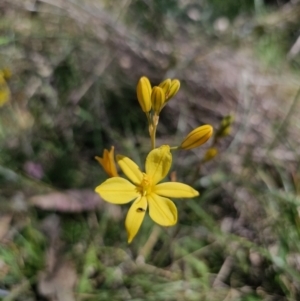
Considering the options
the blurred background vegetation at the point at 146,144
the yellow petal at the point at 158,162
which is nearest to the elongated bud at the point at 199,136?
the yellow petal at the point at 158,162

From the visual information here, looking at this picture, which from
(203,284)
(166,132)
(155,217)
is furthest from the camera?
(166,132)

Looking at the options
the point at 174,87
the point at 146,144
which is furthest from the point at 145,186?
the point at 146,144

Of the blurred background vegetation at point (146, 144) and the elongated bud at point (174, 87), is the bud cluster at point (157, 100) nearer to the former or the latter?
the elongated bud at point (174, 87)

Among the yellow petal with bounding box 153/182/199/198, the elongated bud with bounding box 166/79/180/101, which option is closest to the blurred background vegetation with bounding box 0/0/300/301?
the yellow petal with bounding box 153/182/199/198

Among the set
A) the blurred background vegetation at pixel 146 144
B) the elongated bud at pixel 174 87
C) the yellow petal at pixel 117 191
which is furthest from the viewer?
the blurred background vegetation at pixel 146 144

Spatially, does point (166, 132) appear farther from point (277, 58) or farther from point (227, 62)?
point (277, 58)

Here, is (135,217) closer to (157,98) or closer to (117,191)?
(117,191)

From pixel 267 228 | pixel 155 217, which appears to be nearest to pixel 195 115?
pixel 267 228
